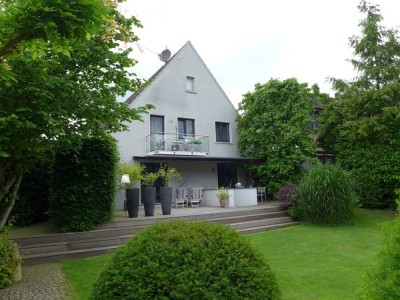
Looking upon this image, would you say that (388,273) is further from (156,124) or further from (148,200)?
(156,124)

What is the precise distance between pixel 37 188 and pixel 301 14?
1023 centimetres

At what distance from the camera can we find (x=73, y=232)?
367 inches

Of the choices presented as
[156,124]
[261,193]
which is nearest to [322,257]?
[261,193]

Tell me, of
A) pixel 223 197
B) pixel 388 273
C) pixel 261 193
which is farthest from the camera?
pixel 261 193

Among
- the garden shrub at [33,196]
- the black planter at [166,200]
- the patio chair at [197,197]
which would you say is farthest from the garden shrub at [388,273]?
the patio chair at [197,197]

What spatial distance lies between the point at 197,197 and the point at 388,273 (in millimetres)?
15198

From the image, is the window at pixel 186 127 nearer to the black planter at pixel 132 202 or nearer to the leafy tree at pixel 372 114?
the leafy tree at pixel 372 114

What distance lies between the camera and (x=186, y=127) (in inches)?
763

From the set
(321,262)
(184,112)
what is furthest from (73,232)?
(184,112)

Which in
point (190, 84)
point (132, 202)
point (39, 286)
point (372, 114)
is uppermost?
point (190, 84)

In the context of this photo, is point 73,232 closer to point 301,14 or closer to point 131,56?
point 131,56

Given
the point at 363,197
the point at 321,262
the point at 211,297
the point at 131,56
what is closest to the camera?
the point at 211,297

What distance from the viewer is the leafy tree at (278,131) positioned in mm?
18266

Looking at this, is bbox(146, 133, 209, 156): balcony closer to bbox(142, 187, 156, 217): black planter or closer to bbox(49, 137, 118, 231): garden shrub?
bbox(142, 187, 156, 217): black planter
